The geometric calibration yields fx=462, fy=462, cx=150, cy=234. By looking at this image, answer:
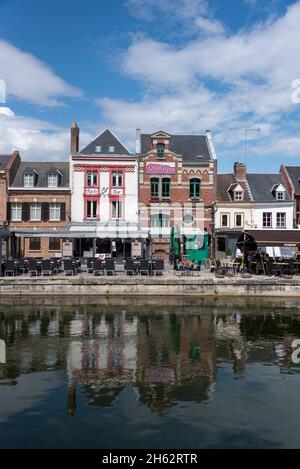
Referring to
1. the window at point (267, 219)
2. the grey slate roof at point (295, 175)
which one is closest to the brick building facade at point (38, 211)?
the window at point (267, 219)

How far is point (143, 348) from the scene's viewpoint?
13.9 metres

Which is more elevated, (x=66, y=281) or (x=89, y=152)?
(x=89, y=152)

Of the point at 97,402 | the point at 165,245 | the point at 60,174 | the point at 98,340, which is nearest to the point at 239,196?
the point at 165,245

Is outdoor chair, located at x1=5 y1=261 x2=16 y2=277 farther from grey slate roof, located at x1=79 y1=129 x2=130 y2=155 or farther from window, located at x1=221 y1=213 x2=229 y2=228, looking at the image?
window, located at x1=221 y1=213 x2=229 y2=228

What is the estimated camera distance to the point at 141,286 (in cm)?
2286

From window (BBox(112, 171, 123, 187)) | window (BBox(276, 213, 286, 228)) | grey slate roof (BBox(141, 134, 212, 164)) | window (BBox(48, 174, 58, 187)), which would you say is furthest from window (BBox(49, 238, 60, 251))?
window (BBox(276, 213, 286, 228))

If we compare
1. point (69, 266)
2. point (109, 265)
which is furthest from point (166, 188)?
point (69, 266)

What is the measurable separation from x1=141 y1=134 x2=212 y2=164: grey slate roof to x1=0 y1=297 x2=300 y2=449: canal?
20122mm

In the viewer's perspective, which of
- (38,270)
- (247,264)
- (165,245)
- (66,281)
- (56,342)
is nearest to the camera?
(56,342)

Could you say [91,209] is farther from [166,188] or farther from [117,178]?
[166,188]

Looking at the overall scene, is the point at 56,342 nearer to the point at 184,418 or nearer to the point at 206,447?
the point at 184,418

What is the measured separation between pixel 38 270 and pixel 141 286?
584 cm
